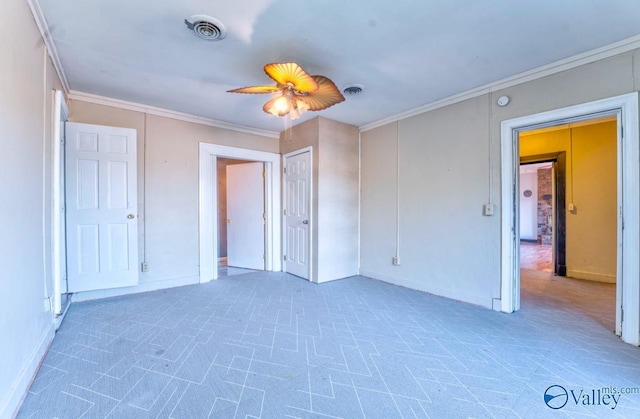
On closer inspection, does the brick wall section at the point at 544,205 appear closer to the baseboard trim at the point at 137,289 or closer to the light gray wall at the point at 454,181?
the light gray wall at the point at 454,181

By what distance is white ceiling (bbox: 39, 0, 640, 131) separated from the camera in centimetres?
186

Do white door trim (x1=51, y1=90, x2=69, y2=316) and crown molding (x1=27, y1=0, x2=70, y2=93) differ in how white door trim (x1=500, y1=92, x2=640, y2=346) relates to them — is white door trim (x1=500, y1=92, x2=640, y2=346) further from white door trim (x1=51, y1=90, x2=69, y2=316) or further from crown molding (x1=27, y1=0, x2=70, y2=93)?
white door trim (x1=51, y1=90, x2=69, y2=316)

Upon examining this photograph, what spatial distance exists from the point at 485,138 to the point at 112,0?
3491 millimetres

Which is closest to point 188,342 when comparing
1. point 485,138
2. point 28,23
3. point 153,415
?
point 153,415

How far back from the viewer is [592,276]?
4250 mm

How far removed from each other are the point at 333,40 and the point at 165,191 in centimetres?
295

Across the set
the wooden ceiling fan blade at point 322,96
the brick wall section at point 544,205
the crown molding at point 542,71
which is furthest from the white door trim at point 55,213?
the brick wall section at point 544,205

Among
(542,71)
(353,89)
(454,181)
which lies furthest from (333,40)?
(454,181)

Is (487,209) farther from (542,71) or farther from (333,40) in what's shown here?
(333,40)

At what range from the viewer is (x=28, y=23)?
5.88 feet

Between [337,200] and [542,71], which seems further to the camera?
[337,200]

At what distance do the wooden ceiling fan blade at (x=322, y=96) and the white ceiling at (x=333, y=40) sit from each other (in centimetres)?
35

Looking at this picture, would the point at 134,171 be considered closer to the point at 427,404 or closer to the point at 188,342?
the point at 188,342

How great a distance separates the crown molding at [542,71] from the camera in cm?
224
